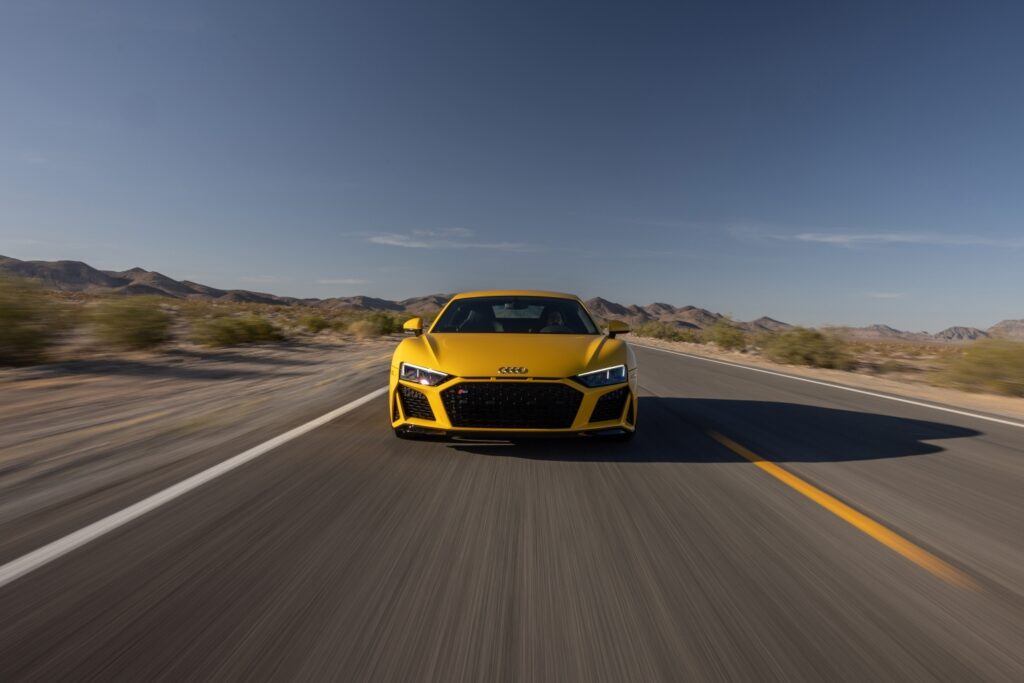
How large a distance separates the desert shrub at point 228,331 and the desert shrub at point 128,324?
2.64m

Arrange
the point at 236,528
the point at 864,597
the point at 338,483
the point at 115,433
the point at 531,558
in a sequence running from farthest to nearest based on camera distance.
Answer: the point at 115,433, the point at 338,483, the point at 236,528, the point at 531,558, the point at 864,597

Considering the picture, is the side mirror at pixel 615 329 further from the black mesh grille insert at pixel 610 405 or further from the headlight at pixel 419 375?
the headlight at pixel 419 375

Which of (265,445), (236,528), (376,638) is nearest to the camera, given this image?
(376,638)

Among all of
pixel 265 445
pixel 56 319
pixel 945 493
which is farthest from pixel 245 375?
pixel 945 493

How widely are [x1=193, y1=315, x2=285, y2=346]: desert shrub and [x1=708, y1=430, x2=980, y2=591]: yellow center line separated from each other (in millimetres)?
16221

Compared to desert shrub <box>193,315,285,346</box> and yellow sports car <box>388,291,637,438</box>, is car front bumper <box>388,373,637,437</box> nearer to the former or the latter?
yellow sports car <box>388,291,637,438</box>

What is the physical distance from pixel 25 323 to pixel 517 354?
10928 millimetres

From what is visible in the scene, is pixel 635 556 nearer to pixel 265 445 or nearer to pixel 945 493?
pixel 945 493

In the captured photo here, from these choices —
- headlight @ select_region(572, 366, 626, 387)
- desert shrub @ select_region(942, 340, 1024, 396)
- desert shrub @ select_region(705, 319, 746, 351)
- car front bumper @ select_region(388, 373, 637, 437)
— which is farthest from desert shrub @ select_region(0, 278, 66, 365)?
desert shrub @ select_region(705, 319, 746, 351)

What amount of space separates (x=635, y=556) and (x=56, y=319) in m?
13.2

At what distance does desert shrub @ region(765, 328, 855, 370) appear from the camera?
18.8 m

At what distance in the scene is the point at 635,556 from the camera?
2842 mm

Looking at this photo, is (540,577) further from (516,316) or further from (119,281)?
(119,281)

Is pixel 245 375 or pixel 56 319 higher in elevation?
pixel 56 319
